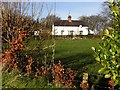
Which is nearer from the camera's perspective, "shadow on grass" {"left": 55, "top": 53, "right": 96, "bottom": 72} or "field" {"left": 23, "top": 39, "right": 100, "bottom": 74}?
"field" {"left": 23, "top": 39, "right": 100, "bottom": 74}

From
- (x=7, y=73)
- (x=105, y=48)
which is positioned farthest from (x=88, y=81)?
(x=105, y=48)

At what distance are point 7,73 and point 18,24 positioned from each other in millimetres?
1779

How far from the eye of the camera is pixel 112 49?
3119mm

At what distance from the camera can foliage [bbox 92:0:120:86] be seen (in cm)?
311

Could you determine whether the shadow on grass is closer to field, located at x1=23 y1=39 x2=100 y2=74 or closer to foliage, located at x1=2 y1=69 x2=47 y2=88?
field, located at x1=23 y1=39 x2=100 y2=74

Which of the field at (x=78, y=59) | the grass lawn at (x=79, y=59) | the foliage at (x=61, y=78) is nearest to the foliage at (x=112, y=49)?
the field at (x=78, y=59)

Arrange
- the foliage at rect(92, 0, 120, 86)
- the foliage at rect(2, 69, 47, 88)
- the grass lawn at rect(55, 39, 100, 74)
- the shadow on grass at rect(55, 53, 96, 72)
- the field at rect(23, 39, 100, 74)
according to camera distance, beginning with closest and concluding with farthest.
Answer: the foliage at rect(92, 0, 120, 86), the foliage at rect(2, 69, 47, 88), the field at rect(23, 39, 100, 74), the grass lawn at rect(55, 39, 100, 74), the shadow on grass at rect(55, 53, 96, 72)

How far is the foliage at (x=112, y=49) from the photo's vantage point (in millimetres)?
3113

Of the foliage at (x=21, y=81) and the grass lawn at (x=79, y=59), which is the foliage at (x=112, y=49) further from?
the foliage at (x=21, y=81)

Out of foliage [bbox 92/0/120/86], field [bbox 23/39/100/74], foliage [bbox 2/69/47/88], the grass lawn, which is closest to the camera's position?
foliage [bbox 92/0/120/86]

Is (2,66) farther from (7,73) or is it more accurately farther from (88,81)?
(88,81)

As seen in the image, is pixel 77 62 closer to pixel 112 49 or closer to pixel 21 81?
pixel 21 81

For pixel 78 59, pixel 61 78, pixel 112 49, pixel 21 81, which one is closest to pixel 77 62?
pixel 78 59

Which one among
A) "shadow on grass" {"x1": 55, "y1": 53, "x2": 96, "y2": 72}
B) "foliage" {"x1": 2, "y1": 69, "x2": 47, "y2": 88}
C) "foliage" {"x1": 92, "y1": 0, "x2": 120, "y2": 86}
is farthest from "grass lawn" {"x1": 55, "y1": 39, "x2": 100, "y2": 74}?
"foliage" {"x1": 2, "y1": 69, "x2": 47, "y2": 88}
